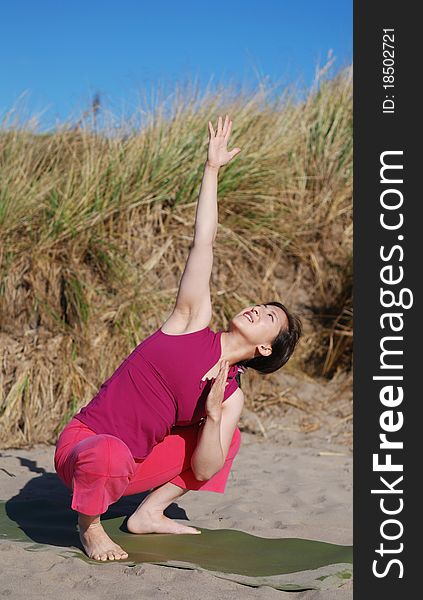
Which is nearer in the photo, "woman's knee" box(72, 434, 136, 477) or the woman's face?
"woman's knee" box(72, 434, 136, 477)

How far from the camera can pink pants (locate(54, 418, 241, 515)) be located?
308cm

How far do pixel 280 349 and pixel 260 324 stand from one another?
0.16 m

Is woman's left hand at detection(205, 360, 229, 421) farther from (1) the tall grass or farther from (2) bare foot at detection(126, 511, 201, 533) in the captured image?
(1) the tall grass

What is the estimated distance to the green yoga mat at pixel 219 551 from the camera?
310 centimetres

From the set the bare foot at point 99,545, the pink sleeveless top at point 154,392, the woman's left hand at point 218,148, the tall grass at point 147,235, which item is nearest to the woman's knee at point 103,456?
the pink sleeveless top at point 154,392

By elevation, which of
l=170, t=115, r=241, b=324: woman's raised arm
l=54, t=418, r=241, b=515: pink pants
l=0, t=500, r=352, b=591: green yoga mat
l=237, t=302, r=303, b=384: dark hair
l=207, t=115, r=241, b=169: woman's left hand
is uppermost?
l=207, t=115, r=241, b=169: woman's left hand

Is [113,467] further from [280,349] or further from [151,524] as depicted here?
[280,349]

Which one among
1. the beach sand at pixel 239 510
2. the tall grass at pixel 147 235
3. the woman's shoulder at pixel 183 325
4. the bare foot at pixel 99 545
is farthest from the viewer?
the tall grass at pixel 147 235

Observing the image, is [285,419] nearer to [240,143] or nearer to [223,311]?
[223,311]

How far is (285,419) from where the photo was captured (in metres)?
6.31

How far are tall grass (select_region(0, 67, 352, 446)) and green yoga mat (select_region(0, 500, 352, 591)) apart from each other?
1944mm

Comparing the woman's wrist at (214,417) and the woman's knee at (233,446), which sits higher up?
the woman's wrist at (214,417)

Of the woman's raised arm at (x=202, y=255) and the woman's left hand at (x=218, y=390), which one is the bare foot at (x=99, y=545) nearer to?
the woman's left hand at (x=218, y=390)

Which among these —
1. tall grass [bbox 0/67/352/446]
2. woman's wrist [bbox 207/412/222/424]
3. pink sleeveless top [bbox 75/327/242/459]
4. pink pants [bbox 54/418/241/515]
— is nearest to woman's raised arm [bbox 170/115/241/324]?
pink sleeveless top [bbox 75/327/242/459]
